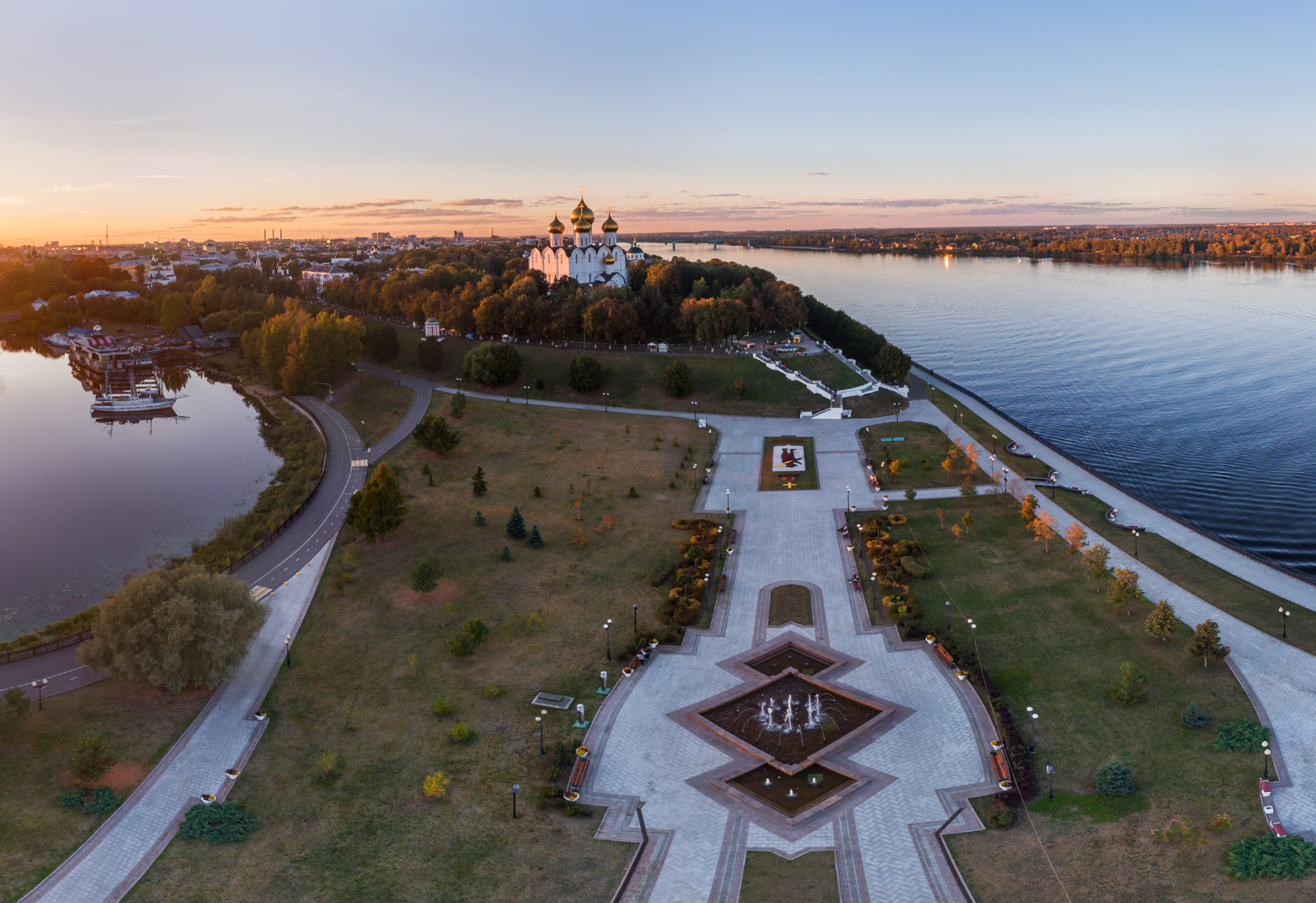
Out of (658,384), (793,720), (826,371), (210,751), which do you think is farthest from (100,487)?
(826,371)

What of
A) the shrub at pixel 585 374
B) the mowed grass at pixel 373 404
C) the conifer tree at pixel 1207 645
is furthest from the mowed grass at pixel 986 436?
the mowed grass at pixel 373 404

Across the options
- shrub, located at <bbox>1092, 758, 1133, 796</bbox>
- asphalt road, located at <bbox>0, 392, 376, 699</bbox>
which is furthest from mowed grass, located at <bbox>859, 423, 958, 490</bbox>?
asphalt road, located at <bbox>0, 392, 376, 699</bbox>

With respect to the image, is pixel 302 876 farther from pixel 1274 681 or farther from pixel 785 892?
pixel 1274 681

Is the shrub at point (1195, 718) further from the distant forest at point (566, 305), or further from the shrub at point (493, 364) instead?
the shrub at point (493, 364)

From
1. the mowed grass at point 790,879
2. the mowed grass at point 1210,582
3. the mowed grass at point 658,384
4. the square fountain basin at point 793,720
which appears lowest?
the mowed grass at point 790,879

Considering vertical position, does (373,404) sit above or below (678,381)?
below

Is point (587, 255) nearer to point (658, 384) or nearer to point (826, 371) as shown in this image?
point (658, 384)
